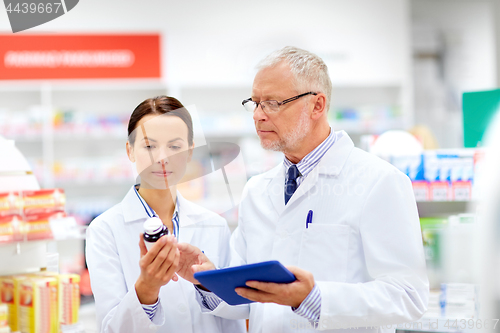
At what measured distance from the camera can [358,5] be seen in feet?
17.8

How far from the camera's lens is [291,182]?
1571 mm

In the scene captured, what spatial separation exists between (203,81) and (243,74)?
1.52 ft

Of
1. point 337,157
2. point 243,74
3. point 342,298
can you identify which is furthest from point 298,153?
point 243,74

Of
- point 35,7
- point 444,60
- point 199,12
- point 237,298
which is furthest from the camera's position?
point 444,60

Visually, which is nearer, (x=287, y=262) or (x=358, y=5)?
(x=287, y=262)

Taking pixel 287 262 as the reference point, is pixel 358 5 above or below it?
above

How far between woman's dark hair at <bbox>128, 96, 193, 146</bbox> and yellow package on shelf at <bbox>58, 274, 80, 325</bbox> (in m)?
0.67

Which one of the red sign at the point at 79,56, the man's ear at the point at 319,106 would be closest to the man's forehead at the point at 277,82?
the man's ear at the point at 319,106

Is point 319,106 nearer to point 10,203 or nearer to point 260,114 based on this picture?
point 260,114

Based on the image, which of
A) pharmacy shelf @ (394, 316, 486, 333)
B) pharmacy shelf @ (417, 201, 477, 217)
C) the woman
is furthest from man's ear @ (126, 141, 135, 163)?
pharmacy shelf @ (417, 201, 477, 217)

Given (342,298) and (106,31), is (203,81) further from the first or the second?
(342,298)

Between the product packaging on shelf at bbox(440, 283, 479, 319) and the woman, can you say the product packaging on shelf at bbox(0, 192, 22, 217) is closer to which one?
the woman

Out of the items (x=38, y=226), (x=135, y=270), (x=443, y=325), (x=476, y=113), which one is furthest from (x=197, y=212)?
(x=476, y=113)

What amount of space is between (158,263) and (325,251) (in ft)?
1.72
